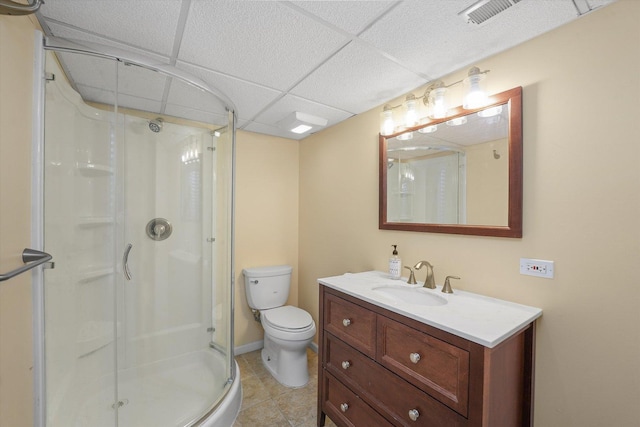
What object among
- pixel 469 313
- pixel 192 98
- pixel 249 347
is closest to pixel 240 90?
pixel 192 98

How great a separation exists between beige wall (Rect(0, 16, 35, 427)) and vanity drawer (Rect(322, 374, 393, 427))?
1.39 metres

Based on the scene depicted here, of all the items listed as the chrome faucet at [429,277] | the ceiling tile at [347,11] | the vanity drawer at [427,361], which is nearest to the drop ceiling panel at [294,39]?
the ceiling tile at [347,11]

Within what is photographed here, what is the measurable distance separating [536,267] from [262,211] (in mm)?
2241

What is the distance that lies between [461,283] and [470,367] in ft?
2.07

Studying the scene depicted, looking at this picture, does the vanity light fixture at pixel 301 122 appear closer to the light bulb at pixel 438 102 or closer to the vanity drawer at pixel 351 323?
the light bulb at pixel 438 102

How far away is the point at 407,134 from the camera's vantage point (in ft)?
6.00

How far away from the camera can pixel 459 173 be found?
1.57 metres

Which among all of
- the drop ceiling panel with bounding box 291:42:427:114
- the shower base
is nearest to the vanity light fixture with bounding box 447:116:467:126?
the drop ceiling panel with bounding box 291:42:427:114

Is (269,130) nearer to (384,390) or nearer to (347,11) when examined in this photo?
(347,11)

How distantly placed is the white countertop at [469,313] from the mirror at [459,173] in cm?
35

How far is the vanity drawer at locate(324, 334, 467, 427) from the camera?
1098 mm

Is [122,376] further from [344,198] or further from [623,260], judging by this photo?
[623,260]

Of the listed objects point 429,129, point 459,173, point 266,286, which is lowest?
point 266,286

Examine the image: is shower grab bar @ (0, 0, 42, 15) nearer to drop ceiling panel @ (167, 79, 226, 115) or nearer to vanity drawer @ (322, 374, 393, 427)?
drop ceiling panel @ (167, 79, 226, 115)
